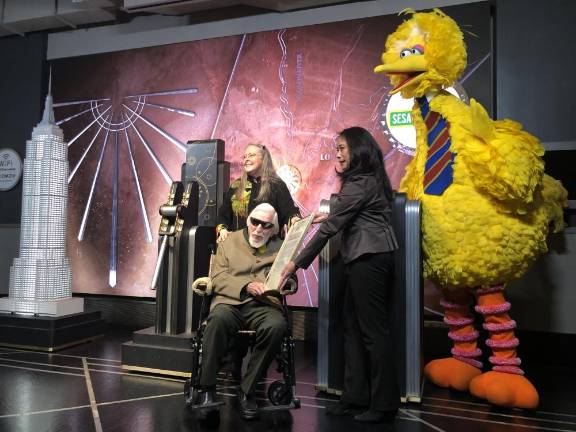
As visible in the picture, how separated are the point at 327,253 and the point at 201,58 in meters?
2.80

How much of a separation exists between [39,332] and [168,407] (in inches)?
68.9

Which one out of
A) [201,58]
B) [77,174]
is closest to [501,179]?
[201,58]

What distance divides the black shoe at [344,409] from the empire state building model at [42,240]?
8.17 ft

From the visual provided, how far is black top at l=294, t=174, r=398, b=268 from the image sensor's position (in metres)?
2.30

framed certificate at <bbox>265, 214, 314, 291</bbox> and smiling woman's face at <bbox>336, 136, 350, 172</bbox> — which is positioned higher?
smiling woman's face at <bbox>336, 136, 350, 172</bbox>

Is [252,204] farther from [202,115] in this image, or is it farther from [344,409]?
[202,115]

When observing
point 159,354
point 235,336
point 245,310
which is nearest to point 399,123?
point 245,310

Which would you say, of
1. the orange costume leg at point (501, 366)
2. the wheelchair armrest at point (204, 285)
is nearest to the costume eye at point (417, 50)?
the orange costume leg at point (501, 366)

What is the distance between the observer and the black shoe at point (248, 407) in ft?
7.47

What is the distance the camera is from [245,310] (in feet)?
8.27

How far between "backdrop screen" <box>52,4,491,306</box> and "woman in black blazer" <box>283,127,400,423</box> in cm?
163

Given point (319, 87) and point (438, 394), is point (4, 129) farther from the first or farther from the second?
point (438, 394)

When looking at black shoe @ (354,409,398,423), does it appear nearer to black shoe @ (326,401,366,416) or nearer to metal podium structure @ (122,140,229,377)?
black shoe @ (326,401,366,416)

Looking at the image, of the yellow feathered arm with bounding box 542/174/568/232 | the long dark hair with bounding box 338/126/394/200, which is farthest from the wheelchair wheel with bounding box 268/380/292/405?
the yellow feathered arm with bounding box 542/174/568/232
